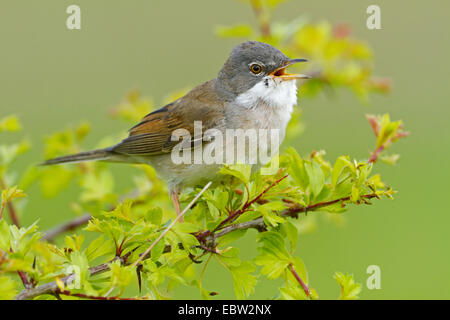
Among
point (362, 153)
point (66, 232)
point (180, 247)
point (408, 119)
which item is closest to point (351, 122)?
point (408, 119)

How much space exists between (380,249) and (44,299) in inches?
185

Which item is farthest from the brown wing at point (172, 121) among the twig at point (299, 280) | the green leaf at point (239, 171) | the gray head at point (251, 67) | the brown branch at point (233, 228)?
the twig at point (299, 280)

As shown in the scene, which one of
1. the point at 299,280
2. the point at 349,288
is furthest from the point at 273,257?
the point at 349,288

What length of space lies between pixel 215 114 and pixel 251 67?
374mm

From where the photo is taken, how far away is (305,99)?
19.1ft

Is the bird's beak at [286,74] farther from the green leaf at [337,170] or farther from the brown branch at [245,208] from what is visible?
the brown branch at [245,208]

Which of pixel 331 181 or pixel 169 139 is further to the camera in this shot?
pixel 169 139

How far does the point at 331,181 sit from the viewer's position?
2303 mm

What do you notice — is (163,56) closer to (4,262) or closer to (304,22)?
(304,22)

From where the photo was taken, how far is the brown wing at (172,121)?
11.6 ft

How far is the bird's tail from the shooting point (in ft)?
11.4

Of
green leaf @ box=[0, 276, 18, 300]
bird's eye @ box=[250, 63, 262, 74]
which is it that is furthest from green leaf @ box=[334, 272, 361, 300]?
bird's eye @ box=[250, 63, 262, 74]

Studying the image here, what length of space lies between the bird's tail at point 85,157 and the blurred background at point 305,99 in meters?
1.81

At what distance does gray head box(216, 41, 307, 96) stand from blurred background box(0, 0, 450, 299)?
2027 millimetres
